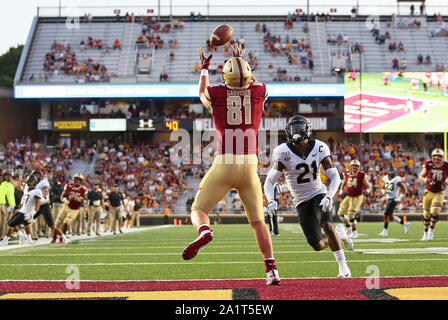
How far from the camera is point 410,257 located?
9.04m

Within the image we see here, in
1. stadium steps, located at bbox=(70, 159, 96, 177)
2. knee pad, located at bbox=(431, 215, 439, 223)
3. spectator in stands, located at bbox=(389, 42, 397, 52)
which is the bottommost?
knee pad, located at bbox=(431, 215, 439, 223)

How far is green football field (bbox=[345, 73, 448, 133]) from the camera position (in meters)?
36.0

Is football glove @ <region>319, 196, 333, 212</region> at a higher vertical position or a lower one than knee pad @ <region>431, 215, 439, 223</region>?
higher

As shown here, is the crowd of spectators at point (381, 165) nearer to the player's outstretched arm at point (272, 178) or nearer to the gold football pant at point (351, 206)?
the gold football pant at point (351, 206)

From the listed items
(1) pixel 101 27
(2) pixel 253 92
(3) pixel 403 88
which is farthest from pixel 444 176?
(1) pixel 101 27

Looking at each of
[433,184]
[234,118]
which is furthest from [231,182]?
[433,184]

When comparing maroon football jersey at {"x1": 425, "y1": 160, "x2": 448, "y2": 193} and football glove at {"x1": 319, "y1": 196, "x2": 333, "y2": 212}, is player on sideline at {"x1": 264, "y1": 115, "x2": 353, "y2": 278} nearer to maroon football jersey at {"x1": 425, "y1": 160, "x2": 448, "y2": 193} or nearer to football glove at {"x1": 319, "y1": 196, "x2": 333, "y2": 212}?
football glove at {"x1": 319, "y1": 196, "x2": 333, "y2": 212}

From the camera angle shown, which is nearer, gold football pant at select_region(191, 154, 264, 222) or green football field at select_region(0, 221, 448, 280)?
gold football pant at select_region(191, 154, 264, 222)

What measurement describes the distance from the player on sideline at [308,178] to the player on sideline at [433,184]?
6.87 m

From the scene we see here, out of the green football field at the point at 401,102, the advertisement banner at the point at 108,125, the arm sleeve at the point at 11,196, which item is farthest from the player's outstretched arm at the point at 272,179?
the advertisement banner at the point at 108,125

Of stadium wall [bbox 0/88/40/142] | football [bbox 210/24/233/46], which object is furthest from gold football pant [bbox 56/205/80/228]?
stadium wall [bbox 0/88/40/142]

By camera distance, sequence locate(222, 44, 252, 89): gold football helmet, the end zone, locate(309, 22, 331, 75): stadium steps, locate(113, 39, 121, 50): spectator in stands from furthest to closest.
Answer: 1. locate(113, 39, 121, 50): spectator in stands
2. locate(309, 22, 331, 75): stadium steps
3. locate(222, 44, 252, 89): gold football helmet
4. the end zone
